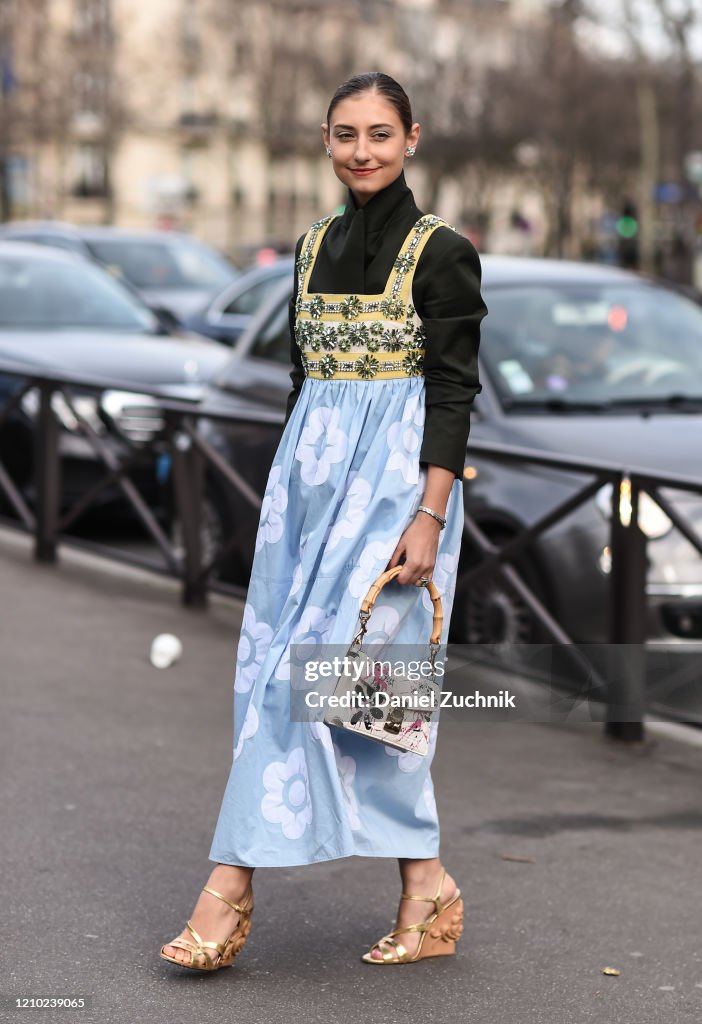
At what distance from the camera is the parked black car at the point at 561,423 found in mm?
6207

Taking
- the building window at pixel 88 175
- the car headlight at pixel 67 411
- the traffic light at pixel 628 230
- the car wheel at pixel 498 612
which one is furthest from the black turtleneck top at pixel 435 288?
the building window at pixel 88 175

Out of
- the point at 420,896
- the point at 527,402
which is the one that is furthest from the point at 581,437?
the point at 420,896

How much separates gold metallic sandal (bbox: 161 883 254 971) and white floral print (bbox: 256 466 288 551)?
72 cm

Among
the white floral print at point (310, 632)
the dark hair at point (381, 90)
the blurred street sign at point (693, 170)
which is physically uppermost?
the blurred street sign at point (693, 170)


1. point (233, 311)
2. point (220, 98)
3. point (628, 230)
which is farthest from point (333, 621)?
point (220, 98)

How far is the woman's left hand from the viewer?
3.65 metres

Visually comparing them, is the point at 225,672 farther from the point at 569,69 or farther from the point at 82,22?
the point at 82,22

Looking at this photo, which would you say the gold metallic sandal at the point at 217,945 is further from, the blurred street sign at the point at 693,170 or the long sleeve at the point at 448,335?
the blurred street sign at the point at 693,170

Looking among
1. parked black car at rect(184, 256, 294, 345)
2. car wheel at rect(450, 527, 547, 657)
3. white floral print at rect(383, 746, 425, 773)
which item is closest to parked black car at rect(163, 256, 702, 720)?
car wheel at rect(450, 527, 547, 657)

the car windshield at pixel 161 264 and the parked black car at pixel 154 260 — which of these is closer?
the parked black car at pixel 154 260

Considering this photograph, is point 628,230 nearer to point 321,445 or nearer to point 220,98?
point 321,445

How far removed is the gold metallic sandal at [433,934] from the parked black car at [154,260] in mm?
13662

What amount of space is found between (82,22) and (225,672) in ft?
189

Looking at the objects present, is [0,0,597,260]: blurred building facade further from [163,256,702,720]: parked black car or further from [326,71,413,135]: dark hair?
[326,71,413,135]: dark hair
